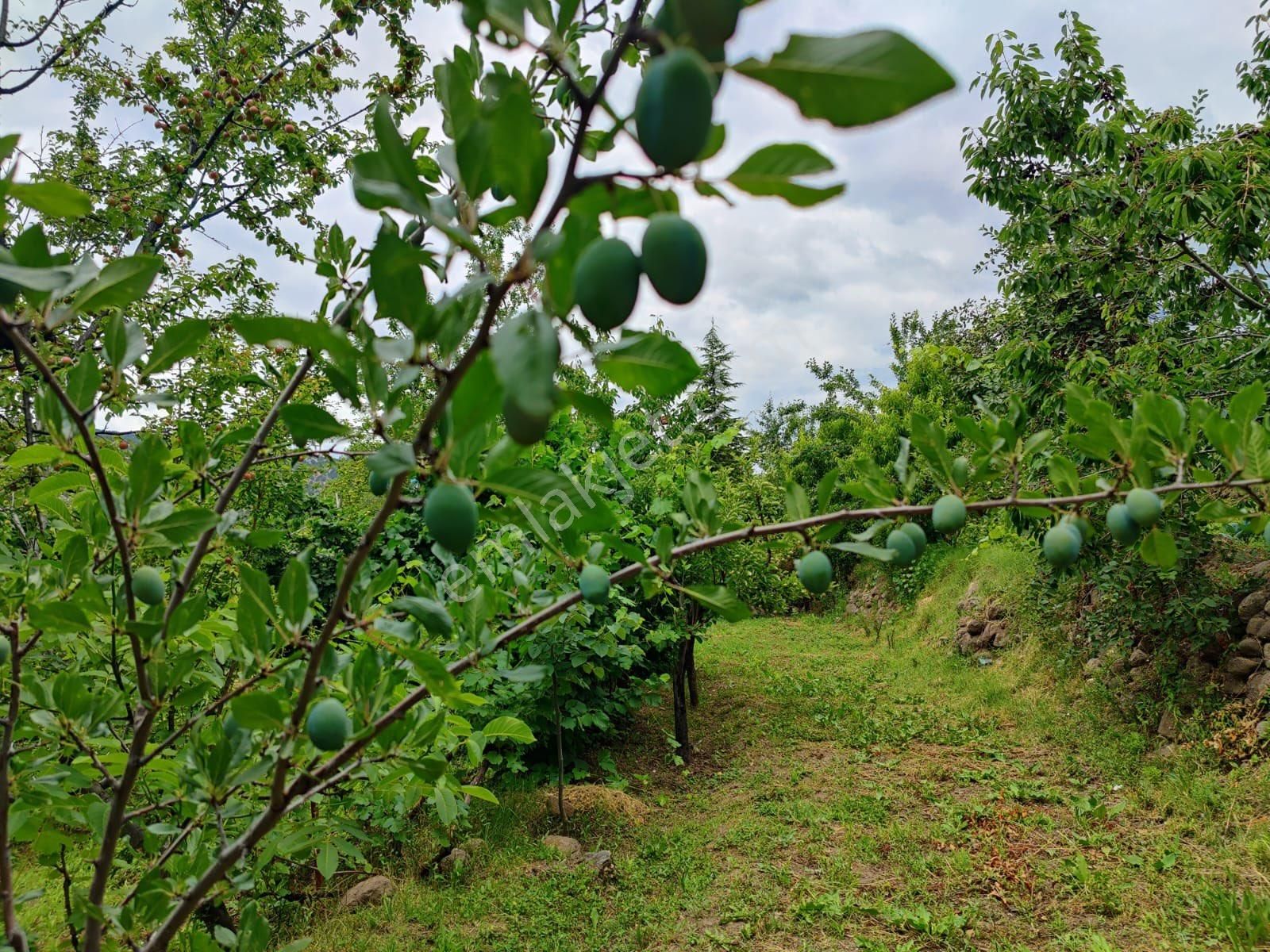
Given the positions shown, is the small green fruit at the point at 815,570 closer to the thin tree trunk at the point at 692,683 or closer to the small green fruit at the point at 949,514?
→ the small green fruit at the point at 949,514

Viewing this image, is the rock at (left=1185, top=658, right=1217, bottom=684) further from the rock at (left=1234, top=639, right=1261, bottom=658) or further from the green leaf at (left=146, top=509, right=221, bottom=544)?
the green leaf at (left=146, top=509, right=221, bottom=544)

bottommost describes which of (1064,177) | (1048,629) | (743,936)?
(743,936)

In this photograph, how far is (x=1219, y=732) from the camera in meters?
4.17

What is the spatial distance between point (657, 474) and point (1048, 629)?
434 centimetres

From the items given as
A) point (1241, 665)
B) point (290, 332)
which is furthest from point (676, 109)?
point (1241, 665)

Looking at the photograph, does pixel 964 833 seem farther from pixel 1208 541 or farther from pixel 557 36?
pixel 557 36

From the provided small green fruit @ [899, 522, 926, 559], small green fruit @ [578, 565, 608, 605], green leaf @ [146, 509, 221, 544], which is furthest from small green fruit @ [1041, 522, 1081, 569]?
green leaf @ [146, 509, 221, 544]

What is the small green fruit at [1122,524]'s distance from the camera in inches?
32.9

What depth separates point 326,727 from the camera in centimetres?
66

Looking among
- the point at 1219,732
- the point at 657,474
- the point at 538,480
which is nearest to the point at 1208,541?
the point at 1219,732

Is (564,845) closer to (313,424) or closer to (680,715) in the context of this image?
(680,715)

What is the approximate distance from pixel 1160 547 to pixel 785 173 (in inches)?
32.2

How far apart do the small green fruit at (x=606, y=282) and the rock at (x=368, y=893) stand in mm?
3656

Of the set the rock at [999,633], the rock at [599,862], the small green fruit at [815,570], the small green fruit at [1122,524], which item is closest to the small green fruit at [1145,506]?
the small green fruit at [1122,524]
